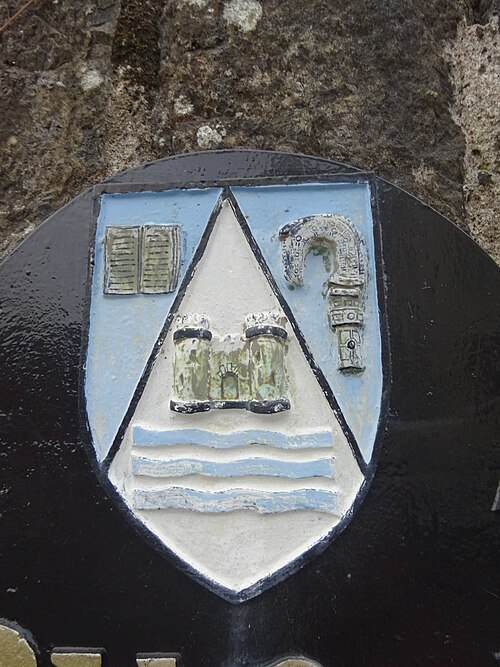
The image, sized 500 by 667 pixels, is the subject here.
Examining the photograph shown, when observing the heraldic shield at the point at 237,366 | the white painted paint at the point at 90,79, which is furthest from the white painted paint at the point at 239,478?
the white painted paint at the point at 90,79

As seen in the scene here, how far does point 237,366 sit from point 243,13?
19.8 inches

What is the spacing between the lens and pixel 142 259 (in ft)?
2.74

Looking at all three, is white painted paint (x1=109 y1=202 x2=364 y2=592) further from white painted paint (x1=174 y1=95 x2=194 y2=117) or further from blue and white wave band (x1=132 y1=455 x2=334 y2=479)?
white painted paint (x1=174 y1=95 x2=194 y2=117)

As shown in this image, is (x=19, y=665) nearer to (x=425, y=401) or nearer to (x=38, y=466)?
(x=38, y=466)

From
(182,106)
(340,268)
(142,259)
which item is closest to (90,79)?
(182,106)

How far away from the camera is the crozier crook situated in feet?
2.63

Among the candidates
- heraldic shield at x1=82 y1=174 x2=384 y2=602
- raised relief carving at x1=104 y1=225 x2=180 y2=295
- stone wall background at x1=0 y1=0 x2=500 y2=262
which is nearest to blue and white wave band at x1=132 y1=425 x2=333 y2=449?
heraldic shield at x1=82 y1=174 x2=384 y2=602

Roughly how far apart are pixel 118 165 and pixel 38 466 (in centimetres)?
41

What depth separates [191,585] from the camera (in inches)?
30.0

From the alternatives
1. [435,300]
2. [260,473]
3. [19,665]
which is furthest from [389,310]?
[19,665]

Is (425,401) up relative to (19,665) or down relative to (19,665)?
up

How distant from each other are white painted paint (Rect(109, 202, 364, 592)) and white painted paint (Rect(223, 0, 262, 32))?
356 mm

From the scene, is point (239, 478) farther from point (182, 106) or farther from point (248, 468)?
point (182, 106)

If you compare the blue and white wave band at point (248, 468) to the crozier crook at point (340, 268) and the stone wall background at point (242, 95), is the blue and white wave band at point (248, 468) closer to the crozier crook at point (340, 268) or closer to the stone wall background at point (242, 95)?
the crozier crook at point (340, 268)
